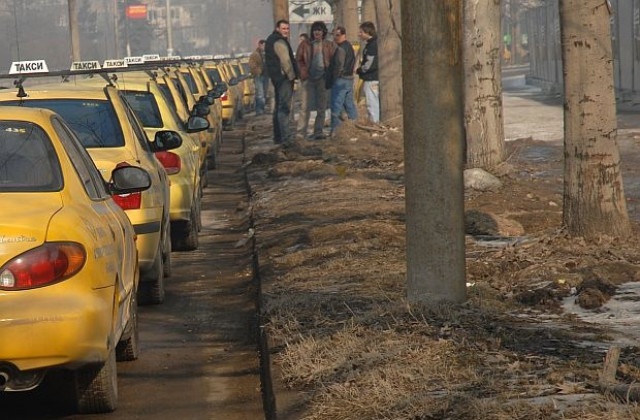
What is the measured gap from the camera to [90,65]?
17.4 meters

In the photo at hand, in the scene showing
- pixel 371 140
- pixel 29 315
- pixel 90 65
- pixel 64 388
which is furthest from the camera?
pixel 371 140

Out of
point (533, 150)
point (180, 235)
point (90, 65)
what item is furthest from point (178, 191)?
point (533, 150)

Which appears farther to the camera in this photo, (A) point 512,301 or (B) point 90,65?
(B) point 90,65

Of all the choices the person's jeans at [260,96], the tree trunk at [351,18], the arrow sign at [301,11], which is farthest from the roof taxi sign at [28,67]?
the person's jeans at [260,96]

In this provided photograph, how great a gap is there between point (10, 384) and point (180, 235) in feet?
22.7

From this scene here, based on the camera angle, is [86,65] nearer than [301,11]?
Yes

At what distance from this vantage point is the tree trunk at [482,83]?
50.9 ft

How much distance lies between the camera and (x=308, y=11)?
37.4 m

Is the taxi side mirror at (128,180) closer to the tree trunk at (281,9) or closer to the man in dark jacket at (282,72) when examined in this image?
the man in dark jacket at (282,72)

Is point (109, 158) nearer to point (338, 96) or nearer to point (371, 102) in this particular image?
point (338, 96)

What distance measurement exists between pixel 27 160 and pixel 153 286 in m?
3.29

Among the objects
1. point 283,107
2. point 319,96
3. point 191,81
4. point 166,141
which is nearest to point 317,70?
point 319,96

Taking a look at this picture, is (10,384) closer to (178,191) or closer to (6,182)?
(6,182)

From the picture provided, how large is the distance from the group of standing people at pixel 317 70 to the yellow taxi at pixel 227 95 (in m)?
3.31
